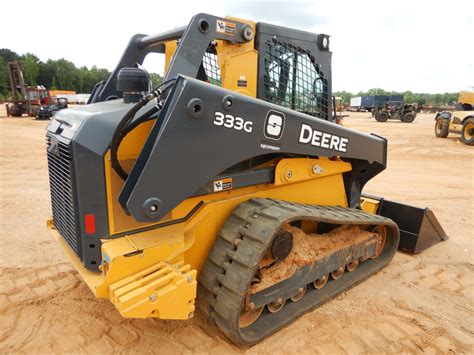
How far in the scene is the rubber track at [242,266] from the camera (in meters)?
2.54

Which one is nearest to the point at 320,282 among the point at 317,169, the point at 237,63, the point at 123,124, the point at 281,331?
the point at 281,331

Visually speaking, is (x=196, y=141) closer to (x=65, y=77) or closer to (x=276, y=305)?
(x=276, y=305)

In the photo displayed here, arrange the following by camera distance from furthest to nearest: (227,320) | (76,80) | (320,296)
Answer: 1. (76,80)
2. (320,296)
3. (227,320)

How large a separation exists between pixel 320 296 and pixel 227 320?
1.13 m

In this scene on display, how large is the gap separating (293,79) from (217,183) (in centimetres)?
149

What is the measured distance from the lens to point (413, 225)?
4.48 metres

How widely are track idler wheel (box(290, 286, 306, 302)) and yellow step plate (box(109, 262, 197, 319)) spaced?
107 centimetres

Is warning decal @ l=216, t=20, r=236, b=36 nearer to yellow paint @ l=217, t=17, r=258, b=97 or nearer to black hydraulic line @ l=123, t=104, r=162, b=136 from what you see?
yellow paint @ l=217, t=17, r=258, b=97

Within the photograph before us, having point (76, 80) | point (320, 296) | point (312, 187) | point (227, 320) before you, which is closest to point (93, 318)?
point (227, 320)

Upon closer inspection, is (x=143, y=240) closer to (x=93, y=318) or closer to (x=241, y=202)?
(x=241, y=202)

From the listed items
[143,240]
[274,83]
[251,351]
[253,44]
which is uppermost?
[253,44]

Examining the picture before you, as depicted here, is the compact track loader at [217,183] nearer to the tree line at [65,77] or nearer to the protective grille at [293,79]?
the protective grille at [293,79]

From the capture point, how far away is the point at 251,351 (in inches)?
106

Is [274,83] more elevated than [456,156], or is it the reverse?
[274,83]
